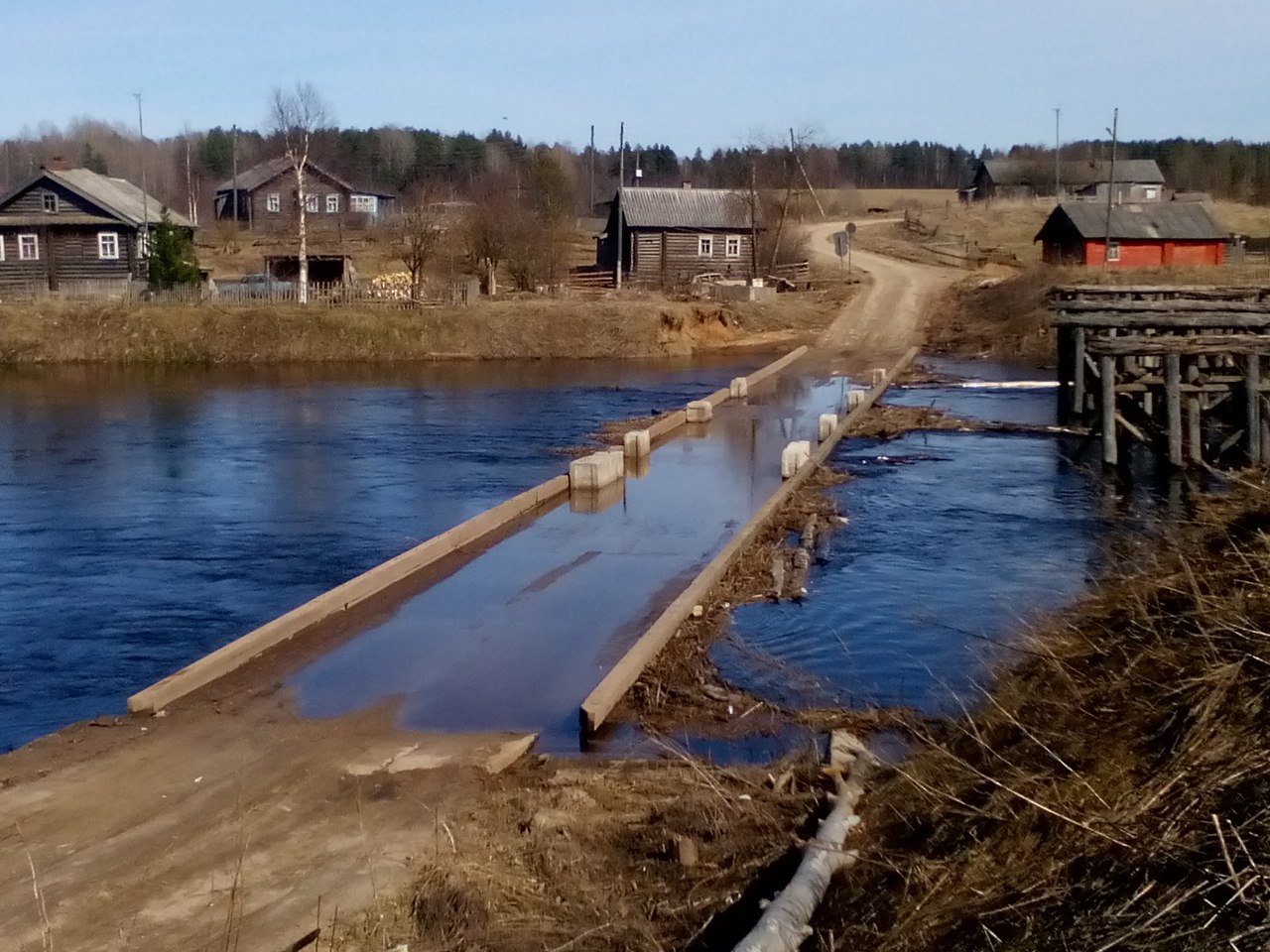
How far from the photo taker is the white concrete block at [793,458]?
21312mm

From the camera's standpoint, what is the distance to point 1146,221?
5759 cm

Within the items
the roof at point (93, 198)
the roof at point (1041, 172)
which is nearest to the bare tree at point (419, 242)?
the roof at point (93, 198)

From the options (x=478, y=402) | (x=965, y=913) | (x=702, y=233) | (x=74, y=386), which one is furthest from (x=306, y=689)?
(x=702, y=233)

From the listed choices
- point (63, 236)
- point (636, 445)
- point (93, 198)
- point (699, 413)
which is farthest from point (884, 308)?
point (63, 236)

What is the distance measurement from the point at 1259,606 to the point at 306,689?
25.5ft

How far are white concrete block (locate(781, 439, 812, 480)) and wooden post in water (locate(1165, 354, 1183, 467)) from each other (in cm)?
552

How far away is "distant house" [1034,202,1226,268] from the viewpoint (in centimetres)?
5662

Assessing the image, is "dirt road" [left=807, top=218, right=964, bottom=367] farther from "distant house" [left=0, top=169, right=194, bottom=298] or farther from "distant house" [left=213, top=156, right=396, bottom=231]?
"distant house" [left=213, top=156, right=396, bottom=231]

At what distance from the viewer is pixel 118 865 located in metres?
7.71

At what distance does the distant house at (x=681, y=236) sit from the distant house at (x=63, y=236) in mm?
Answer: 18666

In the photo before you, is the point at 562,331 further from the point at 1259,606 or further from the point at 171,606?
the point at 1259,606

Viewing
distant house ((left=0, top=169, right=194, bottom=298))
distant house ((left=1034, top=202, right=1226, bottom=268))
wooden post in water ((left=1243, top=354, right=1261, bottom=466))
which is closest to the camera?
wooden post in water ((left=1243, top=354, right=1261, bottom=466))

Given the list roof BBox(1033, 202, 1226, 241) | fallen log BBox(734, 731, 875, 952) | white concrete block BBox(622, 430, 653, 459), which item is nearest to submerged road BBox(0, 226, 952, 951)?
fallen log BBox(734, 731, 875, 952)

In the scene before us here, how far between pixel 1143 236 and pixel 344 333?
1286 inches
